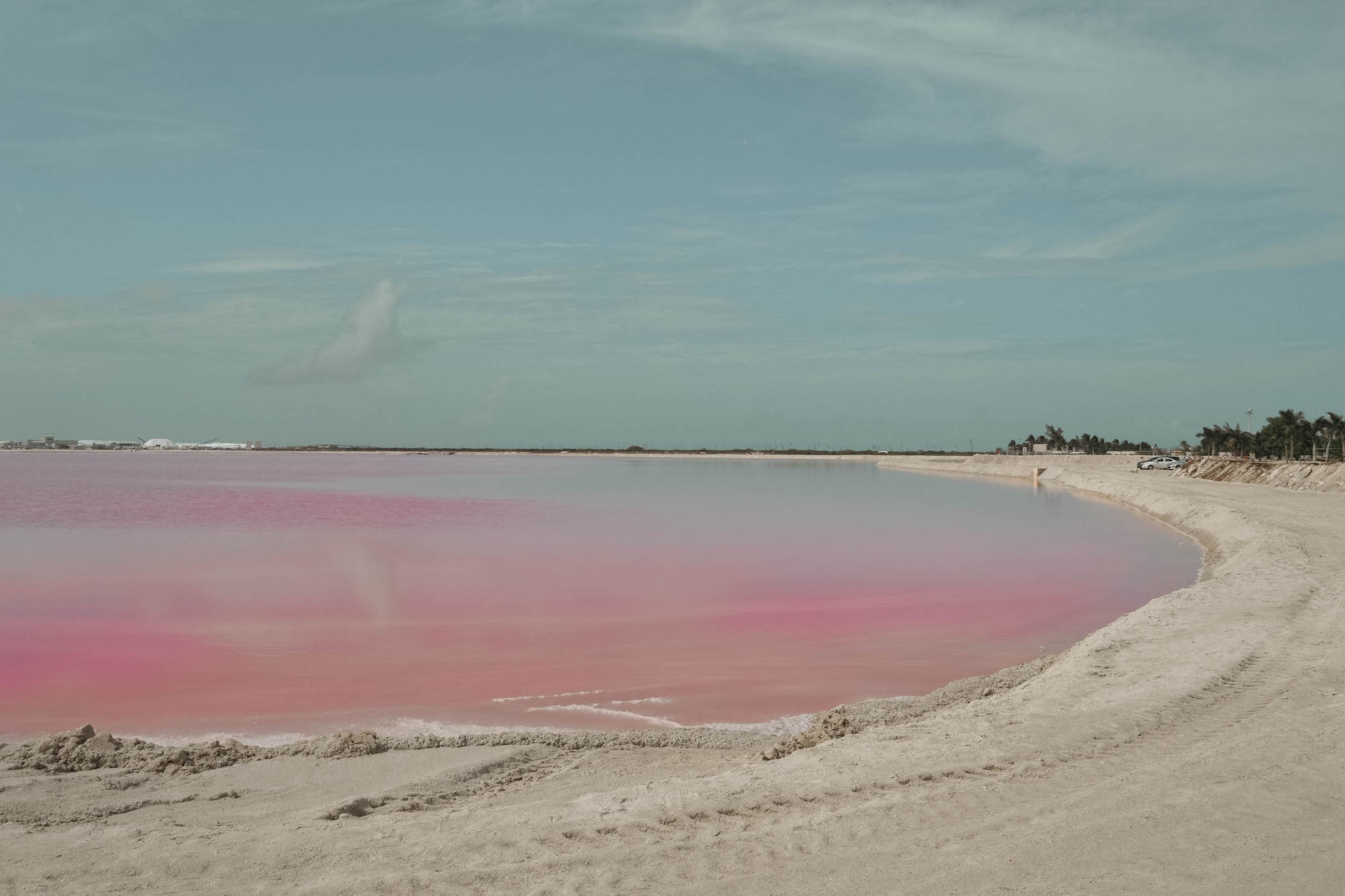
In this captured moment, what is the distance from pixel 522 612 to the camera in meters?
15.9

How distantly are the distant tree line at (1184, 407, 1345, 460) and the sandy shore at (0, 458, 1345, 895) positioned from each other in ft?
207

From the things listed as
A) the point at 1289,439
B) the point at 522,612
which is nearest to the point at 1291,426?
the point at 1289,439

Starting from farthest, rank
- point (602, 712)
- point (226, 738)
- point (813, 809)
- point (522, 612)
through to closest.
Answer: point (522, 612) < point (602, 712) < point (226, 738) < point (813, 809)

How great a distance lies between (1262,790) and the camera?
5.71 meters

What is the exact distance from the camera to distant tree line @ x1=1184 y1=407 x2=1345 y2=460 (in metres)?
65.3

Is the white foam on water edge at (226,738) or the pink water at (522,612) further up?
the white foam on water edge at (226,738)

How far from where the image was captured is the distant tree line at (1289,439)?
65312 mm

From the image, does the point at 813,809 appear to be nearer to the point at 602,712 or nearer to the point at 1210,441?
the point at 602,712

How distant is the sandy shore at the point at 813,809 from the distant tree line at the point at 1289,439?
62.9 m

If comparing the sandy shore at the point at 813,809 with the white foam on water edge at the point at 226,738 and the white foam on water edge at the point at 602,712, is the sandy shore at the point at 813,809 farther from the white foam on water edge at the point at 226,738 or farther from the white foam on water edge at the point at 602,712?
the white foam on water edge at the point at 602,712

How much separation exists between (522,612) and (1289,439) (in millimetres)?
71715

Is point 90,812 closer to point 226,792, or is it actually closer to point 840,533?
point 226,792

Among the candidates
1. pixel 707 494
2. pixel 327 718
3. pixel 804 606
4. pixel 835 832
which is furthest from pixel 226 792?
pixel 707 494

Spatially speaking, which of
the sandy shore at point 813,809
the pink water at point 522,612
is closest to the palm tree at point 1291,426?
the pink water at point 522,612
